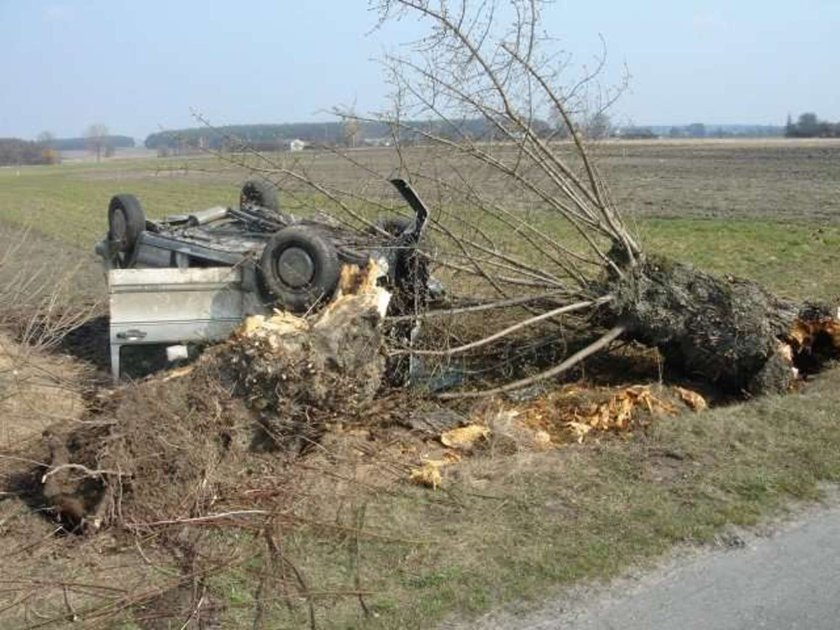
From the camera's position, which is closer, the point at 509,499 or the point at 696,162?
the point at 509,499

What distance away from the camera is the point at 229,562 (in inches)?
157

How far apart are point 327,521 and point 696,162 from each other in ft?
160

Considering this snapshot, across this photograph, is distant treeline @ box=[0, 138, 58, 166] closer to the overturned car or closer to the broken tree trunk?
the overturned car

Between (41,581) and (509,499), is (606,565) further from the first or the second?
(41,581)

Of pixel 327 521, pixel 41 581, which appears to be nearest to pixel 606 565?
pixel 327 521

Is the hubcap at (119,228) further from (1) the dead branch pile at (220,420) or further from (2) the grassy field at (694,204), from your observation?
(1) the dead branch pile at (220,420)

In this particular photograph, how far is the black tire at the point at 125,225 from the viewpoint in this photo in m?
8.27

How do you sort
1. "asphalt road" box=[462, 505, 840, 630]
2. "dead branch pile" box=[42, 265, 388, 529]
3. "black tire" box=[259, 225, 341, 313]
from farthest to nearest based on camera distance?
"black tire" box=[259, 225, 341, 313]
"dead branch pile" box=[42, 265, 388, 529]
"asphalt road" box=[462, 505, 840, 630]

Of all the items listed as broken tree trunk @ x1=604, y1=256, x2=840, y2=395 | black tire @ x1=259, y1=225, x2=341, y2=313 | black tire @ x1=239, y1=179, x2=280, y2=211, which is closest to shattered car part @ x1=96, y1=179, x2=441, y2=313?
black tire @ x1=259, y1=225, x2=341, y2=313

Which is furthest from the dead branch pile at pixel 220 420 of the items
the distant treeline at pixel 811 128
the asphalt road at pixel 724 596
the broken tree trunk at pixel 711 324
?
the distant treeline at pixel 811 128

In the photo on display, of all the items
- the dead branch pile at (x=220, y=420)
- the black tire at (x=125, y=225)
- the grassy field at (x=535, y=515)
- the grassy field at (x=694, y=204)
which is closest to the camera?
the grassy field at (x=535, y=515)

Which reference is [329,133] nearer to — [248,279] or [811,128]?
[248,279]

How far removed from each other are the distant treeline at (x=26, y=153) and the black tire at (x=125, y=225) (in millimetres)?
92280

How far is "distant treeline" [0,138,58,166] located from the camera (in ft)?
305
